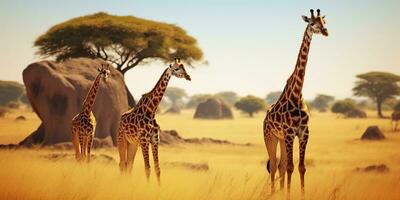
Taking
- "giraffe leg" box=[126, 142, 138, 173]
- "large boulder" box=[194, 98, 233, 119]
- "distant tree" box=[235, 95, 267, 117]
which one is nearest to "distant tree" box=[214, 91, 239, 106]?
"distant tree" box=[235, 95, 267, 117]

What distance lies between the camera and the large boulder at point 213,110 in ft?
179

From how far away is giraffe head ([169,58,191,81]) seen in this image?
32.5ft

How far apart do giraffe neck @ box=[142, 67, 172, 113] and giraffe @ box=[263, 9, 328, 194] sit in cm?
210

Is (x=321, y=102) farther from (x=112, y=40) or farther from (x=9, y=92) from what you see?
(x=112, y=40)

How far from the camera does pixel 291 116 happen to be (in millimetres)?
8734

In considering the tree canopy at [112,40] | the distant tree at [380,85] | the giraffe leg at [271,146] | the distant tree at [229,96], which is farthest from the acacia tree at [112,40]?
the distant tree at [229,96]

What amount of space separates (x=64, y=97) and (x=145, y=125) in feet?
35.1

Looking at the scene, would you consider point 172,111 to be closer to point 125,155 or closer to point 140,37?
point 140,37

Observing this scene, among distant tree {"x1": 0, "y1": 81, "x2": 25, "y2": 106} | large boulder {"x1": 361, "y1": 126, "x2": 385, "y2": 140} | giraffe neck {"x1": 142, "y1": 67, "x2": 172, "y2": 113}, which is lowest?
large boulder {"x1": 361, "y1": 126, "x2": 385, "y2": 140}

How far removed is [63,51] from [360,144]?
15.2 metres

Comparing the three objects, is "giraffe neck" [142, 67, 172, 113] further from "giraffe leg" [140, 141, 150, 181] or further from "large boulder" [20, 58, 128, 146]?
"large boulder" [20, 58, 128, 146]

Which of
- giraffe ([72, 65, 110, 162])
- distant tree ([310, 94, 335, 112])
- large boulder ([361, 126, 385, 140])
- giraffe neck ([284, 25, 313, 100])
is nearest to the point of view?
giraffe neck ([284, 25, 313, 100])

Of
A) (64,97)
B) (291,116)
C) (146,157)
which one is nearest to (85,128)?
(146,157)

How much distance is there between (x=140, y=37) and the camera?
92.3ft
